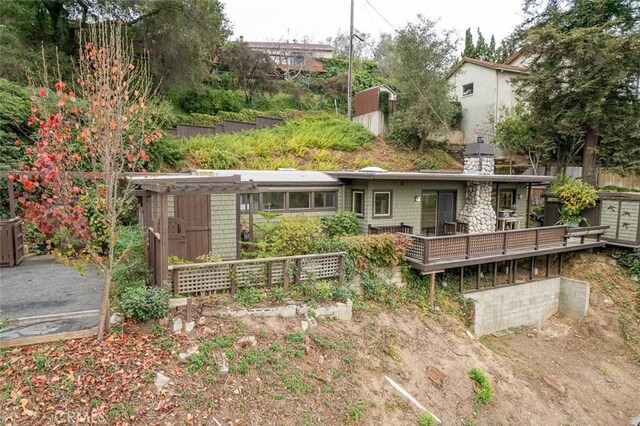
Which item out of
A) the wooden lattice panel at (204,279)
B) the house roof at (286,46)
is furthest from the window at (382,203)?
the house roof at (286,46)

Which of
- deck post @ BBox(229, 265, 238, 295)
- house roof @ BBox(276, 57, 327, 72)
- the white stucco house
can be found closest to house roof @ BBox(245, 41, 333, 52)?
house roof @ BBox(276, 57, 327, 72)

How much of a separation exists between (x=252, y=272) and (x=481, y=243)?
23.7 ft

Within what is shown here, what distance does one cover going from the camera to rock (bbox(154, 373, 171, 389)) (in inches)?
206

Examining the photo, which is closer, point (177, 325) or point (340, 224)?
point (177, 325)

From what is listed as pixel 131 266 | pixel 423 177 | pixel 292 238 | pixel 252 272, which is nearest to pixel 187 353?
pixel 131 266

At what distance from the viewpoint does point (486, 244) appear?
1124 cm

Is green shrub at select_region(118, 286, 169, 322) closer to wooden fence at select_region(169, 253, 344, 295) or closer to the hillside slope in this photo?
wooden fence at select_region(169, 253, 344, 295)

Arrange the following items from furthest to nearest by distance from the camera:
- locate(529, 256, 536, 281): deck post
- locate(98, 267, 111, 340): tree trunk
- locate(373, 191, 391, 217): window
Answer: locate(529, 256, 536, 281): deck post < locate(373, 191, 391, 217): window < locate(98, 267, 111, 340): tree trunk

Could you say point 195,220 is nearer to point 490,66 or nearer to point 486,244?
point 486,244

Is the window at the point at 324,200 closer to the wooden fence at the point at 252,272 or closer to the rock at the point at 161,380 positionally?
the wooden fence at the point at 252,272

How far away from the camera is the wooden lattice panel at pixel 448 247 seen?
1024 cm

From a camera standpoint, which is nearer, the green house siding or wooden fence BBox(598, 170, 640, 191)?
the green house siding

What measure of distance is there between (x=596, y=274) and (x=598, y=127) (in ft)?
22.4

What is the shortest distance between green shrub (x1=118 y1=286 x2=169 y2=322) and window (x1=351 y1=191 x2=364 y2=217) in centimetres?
734
